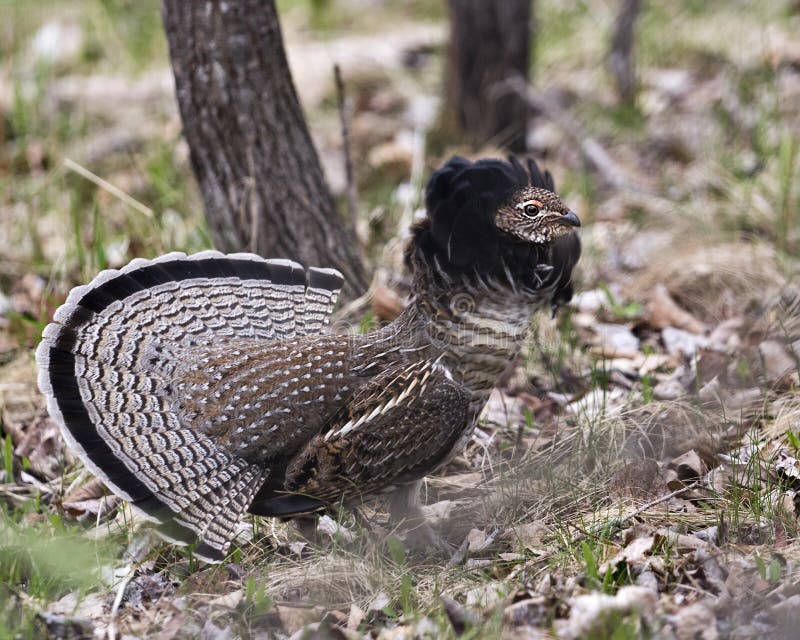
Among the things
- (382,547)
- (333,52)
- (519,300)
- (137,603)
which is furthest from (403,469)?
(333,52)

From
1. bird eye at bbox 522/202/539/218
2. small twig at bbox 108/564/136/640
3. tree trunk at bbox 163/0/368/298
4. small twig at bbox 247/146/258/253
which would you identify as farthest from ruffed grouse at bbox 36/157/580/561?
tree trunk at bbox 163/0/368/298

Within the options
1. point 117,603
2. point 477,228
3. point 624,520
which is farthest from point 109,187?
point 624,520

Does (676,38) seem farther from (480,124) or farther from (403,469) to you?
(403,469)

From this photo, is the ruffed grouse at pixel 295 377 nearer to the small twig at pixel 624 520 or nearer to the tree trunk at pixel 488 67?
the small twig at pixel 624 520

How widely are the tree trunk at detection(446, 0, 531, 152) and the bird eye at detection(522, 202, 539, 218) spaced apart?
3899 mm

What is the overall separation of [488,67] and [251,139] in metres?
3.14

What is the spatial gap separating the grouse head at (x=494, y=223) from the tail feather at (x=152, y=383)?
93cm

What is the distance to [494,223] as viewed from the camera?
12.9 feet

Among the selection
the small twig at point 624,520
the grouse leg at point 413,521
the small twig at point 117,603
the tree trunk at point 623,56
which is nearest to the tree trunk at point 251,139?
the grouse leg at point 413,521

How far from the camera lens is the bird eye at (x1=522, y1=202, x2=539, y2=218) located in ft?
12.8

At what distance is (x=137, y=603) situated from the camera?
151 inches

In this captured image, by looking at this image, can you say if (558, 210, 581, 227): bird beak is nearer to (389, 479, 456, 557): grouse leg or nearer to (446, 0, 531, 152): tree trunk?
(389, 479, 456, 557): grouse leg

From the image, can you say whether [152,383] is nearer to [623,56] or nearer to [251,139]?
[251,139]

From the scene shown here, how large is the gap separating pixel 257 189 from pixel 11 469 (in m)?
1.90
